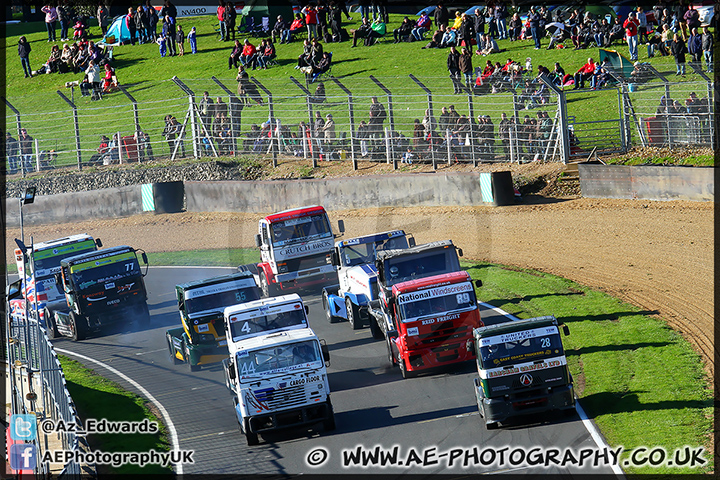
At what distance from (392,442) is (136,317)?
1213cm

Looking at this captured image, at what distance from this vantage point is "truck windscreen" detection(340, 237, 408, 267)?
21906 millimetres

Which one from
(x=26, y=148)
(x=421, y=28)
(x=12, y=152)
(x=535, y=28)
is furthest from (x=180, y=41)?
(x=535, y=28)

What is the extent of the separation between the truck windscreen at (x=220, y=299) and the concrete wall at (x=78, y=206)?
16803 mm

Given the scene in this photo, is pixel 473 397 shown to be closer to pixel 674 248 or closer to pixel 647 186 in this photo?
pixel 674 248

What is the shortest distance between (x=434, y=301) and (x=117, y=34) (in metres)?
47.4

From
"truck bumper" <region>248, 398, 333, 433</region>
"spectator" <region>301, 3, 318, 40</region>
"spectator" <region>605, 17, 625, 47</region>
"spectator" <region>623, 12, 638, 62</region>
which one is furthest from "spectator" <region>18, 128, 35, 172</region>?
"truck bumper" <region>248, 398, 333, 433</region>

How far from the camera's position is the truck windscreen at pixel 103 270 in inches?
922

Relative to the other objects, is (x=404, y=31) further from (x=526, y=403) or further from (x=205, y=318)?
(x=526, y=403)

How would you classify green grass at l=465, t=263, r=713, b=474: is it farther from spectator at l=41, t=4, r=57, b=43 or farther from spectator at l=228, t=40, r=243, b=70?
spectator at l=41, t=4, r=57, b=43

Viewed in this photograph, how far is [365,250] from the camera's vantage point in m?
22.1

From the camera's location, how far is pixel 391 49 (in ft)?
156

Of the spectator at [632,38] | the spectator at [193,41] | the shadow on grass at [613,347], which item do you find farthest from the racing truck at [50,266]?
the spectator at [193,41]

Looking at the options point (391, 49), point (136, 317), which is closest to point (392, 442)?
point (136, 317)

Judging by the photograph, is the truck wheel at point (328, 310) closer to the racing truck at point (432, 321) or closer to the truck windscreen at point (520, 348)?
the racing truck at point (432, 321)
